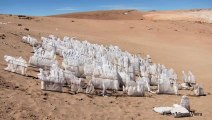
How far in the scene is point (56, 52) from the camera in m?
17.3

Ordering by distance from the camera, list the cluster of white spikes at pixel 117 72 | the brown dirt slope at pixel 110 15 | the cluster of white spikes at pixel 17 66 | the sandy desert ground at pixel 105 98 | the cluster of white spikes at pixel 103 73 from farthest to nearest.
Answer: the brown dirt slope at pixel 110 15 < the cluster of white spikes at pixel 117 72 < the cluster of white spikes at pixel 17 66 < the cluster of white spikes at pixel 103 73 < the sandy desert ground at pixel 105 98

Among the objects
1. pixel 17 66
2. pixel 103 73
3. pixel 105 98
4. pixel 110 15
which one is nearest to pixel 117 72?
pixel 103 73

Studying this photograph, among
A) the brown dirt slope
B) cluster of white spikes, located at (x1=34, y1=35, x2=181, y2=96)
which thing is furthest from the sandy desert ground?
the brown dirt slope

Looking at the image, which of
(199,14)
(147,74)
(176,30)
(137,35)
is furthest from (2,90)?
(199,14)

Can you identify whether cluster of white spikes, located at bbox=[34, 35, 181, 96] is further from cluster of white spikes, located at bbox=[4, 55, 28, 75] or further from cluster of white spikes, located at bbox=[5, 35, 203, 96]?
cluster of white spikes, located at bbox=[4, 55, 28, 75]

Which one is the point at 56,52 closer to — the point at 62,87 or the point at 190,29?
the point at 62,87

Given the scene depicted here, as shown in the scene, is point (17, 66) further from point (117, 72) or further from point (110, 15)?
point (110, 15)

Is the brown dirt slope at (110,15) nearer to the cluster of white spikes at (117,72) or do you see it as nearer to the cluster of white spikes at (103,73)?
the cluster of white spikes at (117,72)

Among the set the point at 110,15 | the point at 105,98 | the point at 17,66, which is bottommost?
the point at 105,98

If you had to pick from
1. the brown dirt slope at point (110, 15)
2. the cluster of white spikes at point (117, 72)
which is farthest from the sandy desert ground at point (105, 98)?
the brown dirt slope at point (110, 15)

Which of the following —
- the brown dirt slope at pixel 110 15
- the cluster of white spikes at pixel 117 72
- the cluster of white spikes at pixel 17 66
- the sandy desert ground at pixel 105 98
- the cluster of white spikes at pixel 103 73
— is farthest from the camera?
the brown dirt slope at pixel 110 15

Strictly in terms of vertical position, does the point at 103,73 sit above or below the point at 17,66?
below

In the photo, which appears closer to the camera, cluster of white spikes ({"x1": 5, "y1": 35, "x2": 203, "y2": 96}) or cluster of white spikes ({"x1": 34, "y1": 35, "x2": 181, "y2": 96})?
cluster of white spikes ({"x1": 5, "y1": 35, "x2": 203, "y2": 96})

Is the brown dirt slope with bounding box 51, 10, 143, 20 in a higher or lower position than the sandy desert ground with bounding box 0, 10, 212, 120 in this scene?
higher
